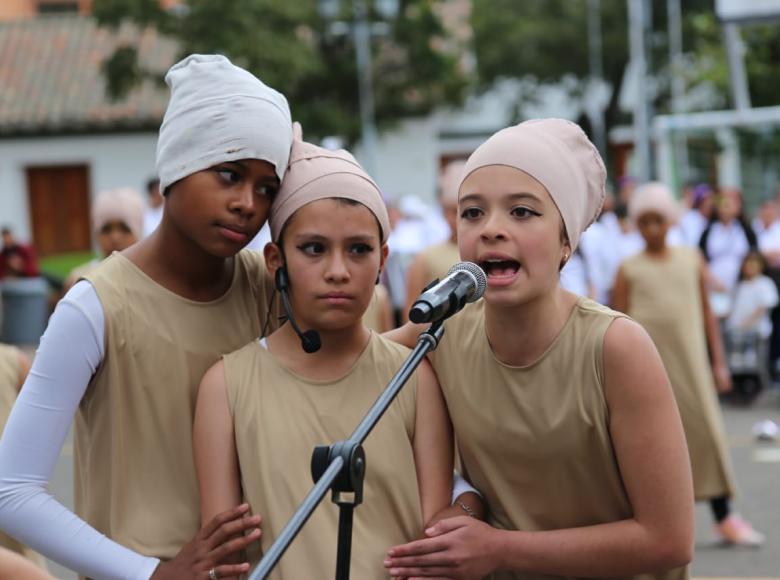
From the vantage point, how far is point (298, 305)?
3248 millimetres

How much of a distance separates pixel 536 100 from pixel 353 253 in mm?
39899

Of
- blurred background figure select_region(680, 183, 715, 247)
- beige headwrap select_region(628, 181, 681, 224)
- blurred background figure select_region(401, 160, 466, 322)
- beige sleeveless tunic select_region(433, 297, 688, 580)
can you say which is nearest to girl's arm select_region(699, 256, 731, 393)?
beige headwrap select_region(628, 181, 681, 224)

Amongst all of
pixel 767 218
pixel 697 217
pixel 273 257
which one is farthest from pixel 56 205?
pixel 273 257

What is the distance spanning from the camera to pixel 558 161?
10.1 feet

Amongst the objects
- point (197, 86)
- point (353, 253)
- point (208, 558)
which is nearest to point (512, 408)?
point (353, 253)

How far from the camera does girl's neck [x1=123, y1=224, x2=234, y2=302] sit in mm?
3240

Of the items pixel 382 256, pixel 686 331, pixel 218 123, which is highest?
pixel 218 123

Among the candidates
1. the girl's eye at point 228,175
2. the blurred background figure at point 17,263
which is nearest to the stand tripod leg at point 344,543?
the girl's eye at point 228,175

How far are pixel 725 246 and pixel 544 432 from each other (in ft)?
37.6

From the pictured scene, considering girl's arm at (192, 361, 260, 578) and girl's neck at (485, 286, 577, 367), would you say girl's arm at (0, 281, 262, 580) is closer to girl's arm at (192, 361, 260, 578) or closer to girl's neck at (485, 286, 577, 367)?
girl's arm at (192, 361, 260, 578)

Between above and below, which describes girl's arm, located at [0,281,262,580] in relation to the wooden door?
above

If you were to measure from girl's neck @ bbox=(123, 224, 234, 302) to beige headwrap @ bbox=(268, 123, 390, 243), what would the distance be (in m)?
0.18

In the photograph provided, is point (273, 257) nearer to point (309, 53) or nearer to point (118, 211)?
point (118, 211)

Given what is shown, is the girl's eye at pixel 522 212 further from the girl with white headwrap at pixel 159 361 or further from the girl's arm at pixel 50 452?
the girl's arm at pixel 50 452
